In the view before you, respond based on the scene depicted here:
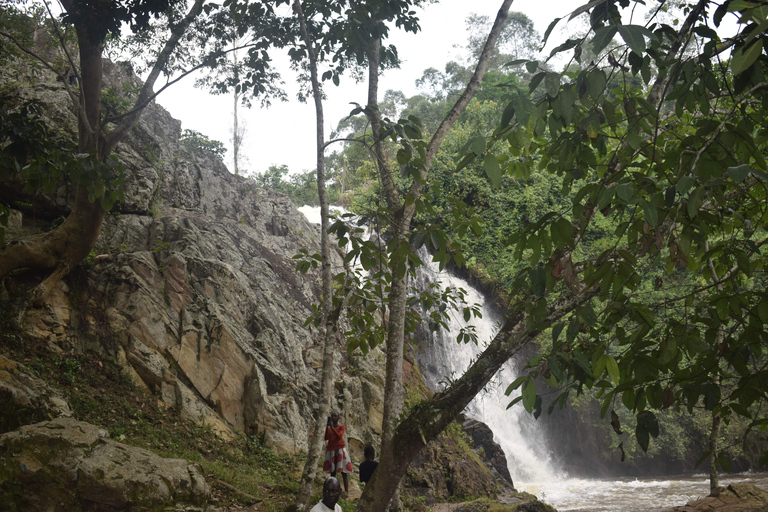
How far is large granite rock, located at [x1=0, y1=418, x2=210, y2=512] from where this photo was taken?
4359 millimetres

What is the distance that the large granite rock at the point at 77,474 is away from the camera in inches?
172

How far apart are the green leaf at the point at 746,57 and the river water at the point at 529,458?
11.6m

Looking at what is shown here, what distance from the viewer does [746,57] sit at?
143 centimetres

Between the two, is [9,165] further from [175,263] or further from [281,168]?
[281,168]

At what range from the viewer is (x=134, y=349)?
8047 mm

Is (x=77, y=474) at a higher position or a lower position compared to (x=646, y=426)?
lower

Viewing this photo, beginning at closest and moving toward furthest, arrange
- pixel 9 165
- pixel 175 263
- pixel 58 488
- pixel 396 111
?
pixel 9 165 → pixel 58 488 → pixel 175 263 → pixel 396 111

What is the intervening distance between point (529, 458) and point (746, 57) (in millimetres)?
17088

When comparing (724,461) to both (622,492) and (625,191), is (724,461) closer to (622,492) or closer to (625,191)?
(625,191)

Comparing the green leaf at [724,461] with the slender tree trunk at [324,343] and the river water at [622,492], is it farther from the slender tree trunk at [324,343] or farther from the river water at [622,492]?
the river water at [622,492]

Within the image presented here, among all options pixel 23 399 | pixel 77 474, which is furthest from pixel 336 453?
pixel 23 399

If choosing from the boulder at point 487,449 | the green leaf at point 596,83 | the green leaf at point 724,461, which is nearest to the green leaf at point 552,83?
the green leaf at point 596,83

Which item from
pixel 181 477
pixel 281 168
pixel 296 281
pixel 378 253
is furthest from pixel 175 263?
pixel 281 168

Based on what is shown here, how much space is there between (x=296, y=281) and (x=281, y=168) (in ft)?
50.9
